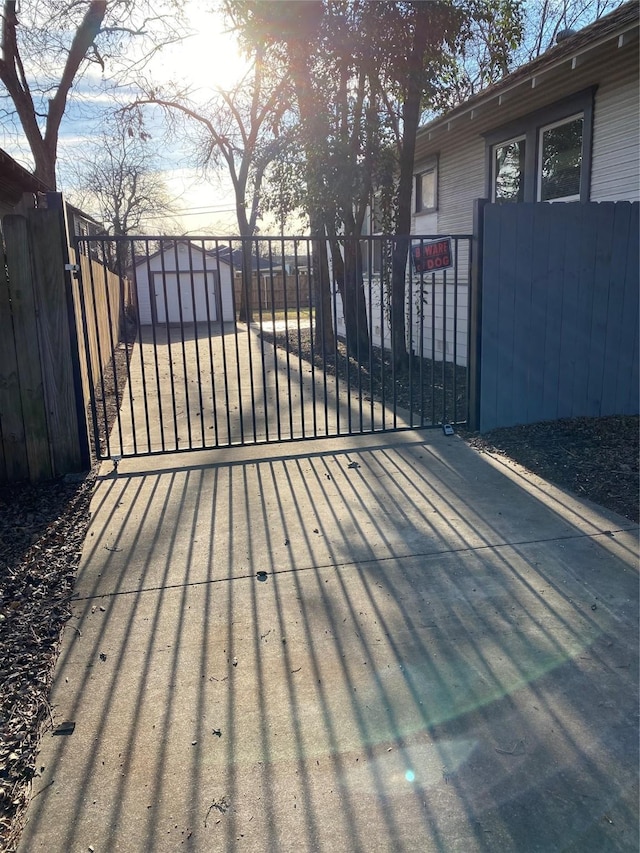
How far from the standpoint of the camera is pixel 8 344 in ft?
16.4

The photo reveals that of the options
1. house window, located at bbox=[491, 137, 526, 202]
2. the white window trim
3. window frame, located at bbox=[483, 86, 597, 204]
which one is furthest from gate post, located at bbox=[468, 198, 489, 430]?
house window, located at bbox=[491, 137, 526, 202]

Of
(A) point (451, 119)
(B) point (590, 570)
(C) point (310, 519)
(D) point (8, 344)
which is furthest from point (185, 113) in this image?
(B) point (590, 570)

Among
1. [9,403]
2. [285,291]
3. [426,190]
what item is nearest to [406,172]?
[285,291]

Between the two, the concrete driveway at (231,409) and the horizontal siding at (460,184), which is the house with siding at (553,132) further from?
the concrete driveway at (231,409)

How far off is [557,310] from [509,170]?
4.45 metres

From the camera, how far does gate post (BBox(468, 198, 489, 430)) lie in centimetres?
595

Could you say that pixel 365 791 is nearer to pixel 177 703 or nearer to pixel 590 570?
pixel 177 703

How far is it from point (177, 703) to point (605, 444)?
4.65 meters

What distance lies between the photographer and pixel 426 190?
495 inches

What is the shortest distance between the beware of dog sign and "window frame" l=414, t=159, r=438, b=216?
6250 mm

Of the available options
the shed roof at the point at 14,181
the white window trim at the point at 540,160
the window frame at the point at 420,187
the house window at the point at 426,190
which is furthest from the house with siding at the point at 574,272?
the shed roof at the point at 14,181

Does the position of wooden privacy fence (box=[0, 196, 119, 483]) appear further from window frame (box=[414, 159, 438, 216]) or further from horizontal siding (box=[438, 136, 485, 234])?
window frame (box=[414, 159, 438, 216])

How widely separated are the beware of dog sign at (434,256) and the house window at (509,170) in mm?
4042

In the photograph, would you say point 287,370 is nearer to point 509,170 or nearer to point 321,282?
point 321,282
